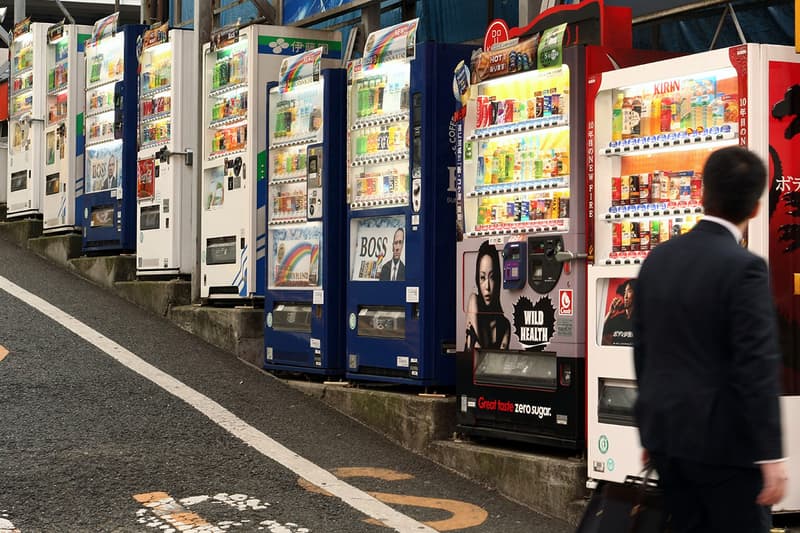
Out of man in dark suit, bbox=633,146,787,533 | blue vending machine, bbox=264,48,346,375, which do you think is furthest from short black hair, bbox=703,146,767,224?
blue vending machine, bbox=264,48,346,375

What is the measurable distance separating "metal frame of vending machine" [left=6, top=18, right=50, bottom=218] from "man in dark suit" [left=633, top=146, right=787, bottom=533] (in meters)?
13.2

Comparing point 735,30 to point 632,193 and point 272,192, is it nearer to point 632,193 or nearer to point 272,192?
point 632,193

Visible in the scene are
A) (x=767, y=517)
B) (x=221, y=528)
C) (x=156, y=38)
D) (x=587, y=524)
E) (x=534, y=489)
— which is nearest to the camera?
(x=767, y=517)

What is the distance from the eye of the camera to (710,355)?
352cm

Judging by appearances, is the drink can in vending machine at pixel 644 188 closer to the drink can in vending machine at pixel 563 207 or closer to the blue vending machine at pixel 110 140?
the drink can in vending machine at pixel 563 207

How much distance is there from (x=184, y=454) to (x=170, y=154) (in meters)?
5.02

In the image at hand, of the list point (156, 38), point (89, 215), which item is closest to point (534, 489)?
point (156, 38)

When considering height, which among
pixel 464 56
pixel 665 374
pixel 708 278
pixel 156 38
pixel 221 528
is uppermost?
pixel 156 38

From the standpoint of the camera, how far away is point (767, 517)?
3.48m

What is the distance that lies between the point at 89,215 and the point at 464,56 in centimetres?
691

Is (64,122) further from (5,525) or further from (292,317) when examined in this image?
(5,525)

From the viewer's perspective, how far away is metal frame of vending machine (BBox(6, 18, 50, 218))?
15664 mm

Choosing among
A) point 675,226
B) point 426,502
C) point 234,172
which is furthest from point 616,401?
point 234,172

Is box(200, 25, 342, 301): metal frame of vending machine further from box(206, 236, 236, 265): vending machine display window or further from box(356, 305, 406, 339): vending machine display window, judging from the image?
box(356, 305, 406, 339): vending machine display window
